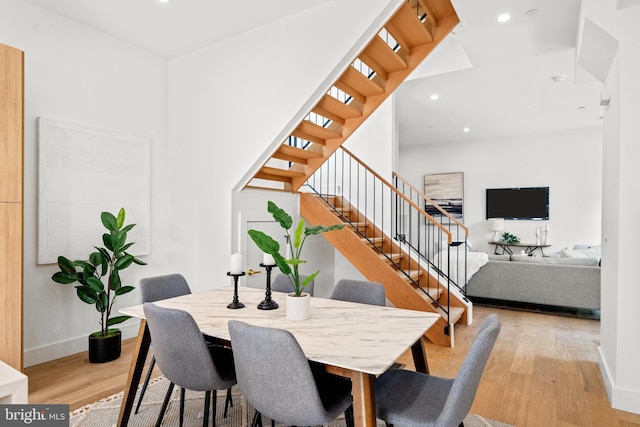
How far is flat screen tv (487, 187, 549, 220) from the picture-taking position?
768 cm

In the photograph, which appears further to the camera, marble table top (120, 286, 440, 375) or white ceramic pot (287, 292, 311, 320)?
white ceramic pot (287, 292, 311, 320)

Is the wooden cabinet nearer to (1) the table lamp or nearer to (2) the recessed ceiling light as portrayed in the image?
(2) the recessed ceiling light

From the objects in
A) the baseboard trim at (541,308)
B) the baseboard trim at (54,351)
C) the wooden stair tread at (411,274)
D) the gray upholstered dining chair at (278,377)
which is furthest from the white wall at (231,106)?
the baseboard trim at (541,308)

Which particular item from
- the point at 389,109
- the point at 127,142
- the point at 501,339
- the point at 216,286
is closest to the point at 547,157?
the point at 389,109

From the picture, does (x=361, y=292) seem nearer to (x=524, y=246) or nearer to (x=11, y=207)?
(x=11, y=207)

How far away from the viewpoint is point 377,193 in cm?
529

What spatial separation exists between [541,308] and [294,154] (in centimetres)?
395

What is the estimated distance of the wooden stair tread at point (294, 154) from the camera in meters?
3.68

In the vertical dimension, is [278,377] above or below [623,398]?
above

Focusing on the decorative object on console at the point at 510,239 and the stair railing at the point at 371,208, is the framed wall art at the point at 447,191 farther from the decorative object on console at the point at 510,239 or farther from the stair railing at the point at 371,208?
the stair railing at the point at 371,208

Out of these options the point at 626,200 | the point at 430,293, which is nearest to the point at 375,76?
the point at 626,200

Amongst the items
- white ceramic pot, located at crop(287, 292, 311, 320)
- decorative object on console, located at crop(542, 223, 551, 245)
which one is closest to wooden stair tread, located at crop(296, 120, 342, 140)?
white ceramic pot, located at crop(287, 292, 311, 320)

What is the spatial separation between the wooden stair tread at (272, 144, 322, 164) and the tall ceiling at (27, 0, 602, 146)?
1143 millimetres

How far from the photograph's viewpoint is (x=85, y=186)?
3.43 metres
